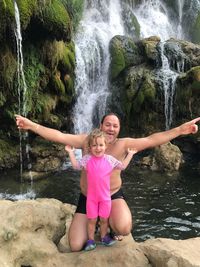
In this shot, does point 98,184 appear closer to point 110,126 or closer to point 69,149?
point 69,149

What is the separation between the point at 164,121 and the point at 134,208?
6.25 metres

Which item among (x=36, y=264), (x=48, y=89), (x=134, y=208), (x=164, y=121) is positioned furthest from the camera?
(x=164, y=121)

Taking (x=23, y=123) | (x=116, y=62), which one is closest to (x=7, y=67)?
(x=116, y=62)

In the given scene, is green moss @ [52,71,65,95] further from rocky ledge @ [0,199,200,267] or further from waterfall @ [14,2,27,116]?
rocky ledge @ [0,199,200,267]

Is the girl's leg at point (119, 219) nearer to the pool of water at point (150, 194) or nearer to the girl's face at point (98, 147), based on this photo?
the girl's face at point (98, 147)

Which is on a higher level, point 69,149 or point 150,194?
point 69,149

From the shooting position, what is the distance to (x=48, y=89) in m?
14.1

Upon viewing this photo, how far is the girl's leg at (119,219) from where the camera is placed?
192 inches

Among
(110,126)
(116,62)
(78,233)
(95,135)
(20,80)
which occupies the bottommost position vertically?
(78,233)

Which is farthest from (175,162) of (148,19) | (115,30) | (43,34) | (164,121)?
→ (148,19)

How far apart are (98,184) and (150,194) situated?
20.6 feet

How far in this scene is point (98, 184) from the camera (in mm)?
4730

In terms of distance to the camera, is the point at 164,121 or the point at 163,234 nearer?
the point at 163,234

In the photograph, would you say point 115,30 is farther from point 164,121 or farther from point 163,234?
point 163,234
